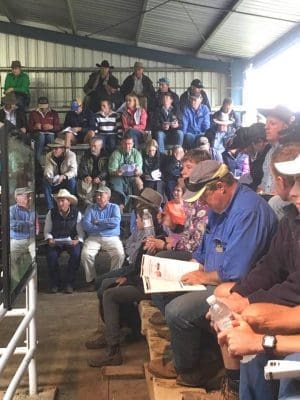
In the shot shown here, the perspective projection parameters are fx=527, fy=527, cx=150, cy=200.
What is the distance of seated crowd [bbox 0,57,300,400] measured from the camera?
2.17 m

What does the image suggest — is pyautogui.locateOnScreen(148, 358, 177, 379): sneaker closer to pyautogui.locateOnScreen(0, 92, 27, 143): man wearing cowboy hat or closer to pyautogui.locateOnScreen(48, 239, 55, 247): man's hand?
pyautogui.locateOnScreen(48, 239, 55, 247): man's hand

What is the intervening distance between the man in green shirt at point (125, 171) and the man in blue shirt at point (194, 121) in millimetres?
1244

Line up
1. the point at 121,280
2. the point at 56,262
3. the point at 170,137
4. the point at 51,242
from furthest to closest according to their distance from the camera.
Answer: the point at 170,137 < the point at 51,242 < the point at 56,262 < the point at 121,280

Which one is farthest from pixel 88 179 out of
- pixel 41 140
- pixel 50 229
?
pixel 41 140

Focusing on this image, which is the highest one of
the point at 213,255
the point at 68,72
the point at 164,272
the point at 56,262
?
the point at 68,72

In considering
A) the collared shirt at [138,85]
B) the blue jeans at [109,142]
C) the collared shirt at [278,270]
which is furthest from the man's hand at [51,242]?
the collared shirt at [278,270]

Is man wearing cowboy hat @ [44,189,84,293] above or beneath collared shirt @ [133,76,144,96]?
beneath

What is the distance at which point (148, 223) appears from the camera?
4504mm

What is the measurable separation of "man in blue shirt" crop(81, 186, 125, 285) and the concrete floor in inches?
32.3

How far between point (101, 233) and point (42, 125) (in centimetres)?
308

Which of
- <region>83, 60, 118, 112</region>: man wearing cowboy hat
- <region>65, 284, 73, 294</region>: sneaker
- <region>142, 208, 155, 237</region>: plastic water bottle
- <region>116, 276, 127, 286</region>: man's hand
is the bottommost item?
<region>65, 284, 73, 294</region>: sneaker

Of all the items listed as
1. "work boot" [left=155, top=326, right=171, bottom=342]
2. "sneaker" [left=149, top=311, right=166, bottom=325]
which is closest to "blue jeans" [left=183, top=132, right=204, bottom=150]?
"sneaker" [left=149, top=311, right=166, bottom=325]

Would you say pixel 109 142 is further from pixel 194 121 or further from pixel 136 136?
pixel 194 121

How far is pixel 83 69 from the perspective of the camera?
12.0 meters
